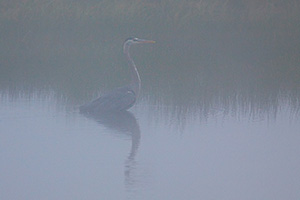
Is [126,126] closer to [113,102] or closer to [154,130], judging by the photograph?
[154,130]

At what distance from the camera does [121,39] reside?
12.5 m

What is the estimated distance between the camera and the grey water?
524 centimetres

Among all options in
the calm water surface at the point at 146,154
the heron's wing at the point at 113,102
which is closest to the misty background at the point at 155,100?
the calm water surface at the point at 146,154

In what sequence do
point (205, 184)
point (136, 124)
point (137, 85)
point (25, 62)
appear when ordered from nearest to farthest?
point (205, 184), point (136, 124), point (137, 85), point (25, 62)

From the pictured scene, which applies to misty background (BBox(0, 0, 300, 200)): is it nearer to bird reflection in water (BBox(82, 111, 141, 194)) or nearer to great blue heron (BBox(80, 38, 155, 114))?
bird reflection in water (BBox(82, 111, 141, 194))

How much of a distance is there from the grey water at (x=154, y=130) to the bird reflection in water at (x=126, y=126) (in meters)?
0.01

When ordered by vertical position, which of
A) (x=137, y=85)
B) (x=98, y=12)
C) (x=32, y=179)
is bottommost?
(x=32, y=179)

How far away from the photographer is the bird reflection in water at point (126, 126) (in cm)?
573

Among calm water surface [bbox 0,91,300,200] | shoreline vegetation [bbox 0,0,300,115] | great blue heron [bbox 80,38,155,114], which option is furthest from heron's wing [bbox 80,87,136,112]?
shoreline vegetation [bbox 0,0,300,115]

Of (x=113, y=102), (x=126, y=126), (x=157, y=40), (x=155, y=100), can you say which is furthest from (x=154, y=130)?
(x=157, y=40)

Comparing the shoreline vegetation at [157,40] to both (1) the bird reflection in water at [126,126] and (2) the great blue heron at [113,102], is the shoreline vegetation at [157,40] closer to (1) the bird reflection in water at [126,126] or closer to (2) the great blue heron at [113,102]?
(2) the great blue heron at [113,102]

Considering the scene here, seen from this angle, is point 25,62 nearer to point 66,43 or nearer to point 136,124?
point 66,43

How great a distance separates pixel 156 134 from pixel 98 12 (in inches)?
269

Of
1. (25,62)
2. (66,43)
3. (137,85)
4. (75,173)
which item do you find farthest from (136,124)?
(66,43)
